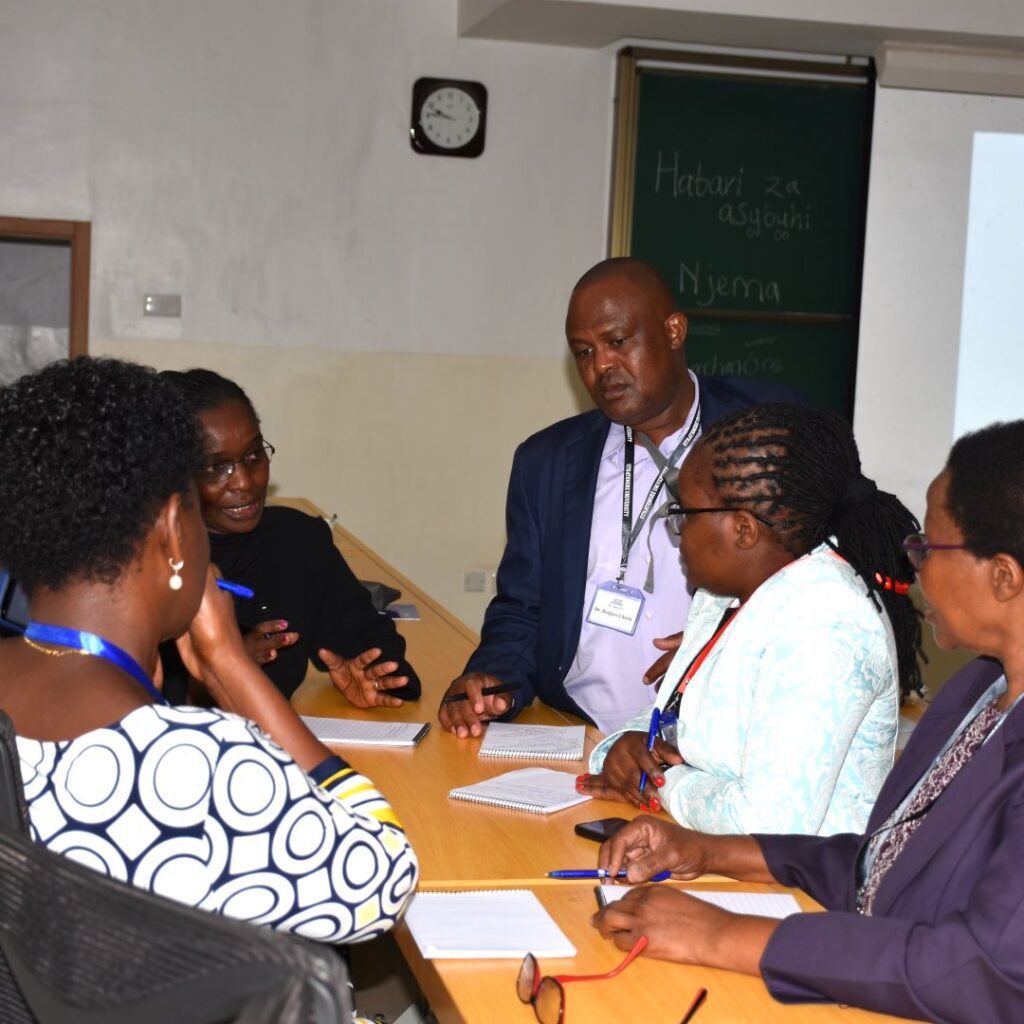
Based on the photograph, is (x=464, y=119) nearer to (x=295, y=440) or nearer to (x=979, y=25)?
(x=295, y=440)

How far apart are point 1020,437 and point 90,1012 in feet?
3.87

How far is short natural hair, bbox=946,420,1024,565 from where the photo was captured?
1530 millimetres

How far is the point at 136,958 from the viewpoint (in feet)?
2.95

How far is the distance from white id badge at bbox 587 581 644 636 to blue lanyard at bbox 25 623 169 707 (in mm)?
1692

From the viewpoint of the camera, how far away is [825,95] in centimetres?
635

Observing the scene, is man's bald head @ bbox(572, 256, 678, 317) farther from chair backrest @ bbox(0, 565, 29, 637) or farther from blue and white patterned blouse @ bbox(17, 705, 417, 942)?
blue and white patterned blouse @ bbox(17, 705, 417, 942)

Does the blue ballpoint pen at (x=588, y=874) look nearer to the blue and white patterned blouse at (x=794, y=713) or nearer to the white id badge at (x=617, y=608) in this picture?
the blue and white patterned blouse at (x=794, y=713)

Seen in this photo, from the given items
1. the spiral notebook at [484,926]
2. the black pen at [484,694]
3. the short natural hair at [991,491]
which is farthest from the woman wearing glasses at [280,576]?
the short natural hair at [991,491]

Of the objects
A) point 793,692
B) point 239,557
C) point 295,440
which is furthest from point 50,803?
point 295,440

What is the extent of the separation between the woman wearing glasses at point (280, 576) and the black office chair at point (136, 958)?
166 centimetres

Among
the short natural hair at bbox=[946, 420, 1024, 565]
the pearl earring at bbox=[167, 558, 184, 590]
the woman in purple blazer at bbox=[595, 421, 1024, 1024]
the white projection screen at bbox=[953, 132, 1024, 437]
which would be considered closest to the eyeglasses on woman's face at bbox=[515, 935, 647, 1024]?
the woman in purple blazer at bbox=[595, 421, 1024, 1024]

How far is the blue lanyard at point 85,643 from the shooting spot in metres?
1.39

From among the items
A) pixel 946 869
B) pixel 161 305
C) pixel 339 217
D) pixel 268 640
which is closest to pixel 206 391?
pixel 268 640

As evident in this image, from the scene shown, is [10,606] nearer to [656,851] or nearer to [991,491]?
[656,851]
